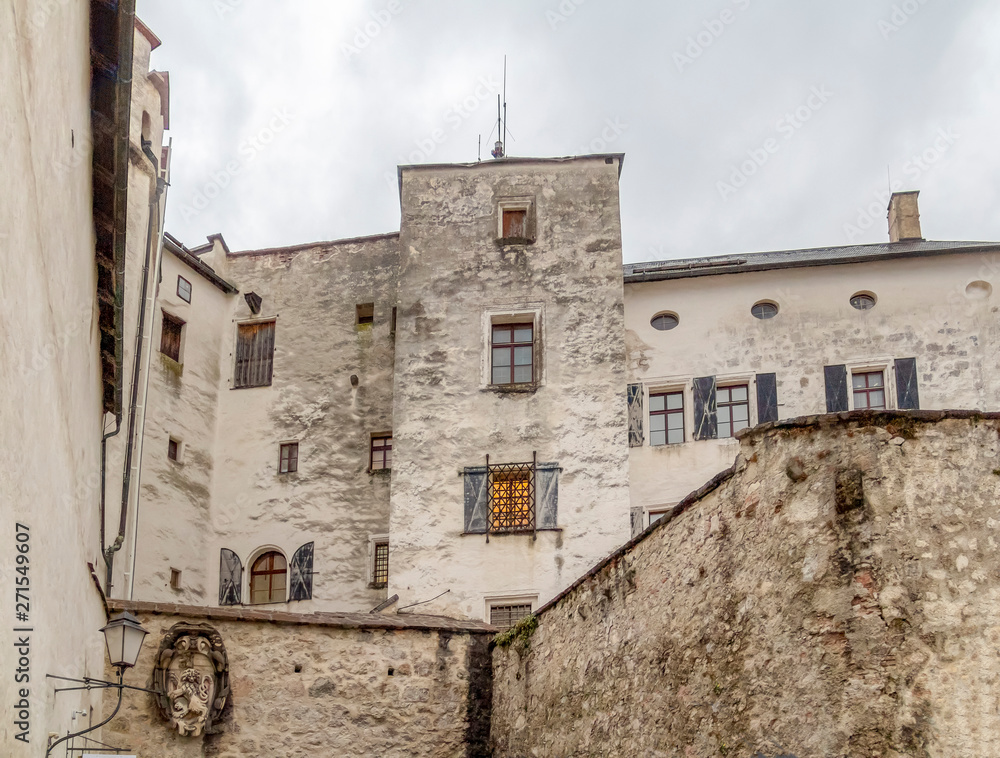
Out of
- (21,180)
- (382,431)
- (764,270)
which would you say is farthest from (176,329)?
(21,180)

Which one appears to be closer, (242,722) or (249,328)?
(242,722)

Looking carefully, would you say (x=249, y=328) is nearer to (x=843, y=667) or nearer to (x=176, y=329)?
(x=176, y=329)

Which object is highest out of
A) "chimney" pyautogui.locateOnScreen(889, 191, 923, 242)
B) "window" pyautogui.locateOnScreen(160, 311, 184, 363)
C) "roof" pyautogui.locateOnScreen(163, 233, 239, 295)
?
"chimney" pyautogui.locateOnScreen(889, 191, 923, 242)

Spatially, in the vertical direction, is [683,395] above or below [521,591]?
above

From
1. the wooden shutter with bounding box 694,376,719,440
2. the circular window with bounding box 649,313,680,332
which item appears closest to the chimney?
the circular window with bounding box 649,313,680,332

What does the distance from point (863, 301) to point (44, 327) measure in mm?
18949

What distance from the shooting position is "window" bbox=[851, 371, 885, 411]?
23.2 metres

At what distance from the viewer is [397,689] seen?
630 inches

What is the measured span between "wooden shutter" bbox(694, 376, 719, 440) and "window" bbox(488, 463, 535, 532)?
3.21m

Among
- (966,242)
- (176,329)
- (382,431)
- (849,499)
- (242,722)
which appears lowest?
(242,722)

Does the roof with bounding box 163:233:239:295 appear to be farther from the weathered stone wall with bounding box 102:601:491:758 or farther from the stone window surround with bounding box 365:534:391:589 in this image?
the weathered stone wall with bounding box 102:601:491:758

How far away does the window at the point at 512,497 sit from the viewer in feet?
72.2

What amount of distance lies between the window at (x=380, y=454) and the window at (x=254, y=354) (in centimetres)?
268

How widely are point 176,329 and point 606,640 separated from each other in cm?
1518
